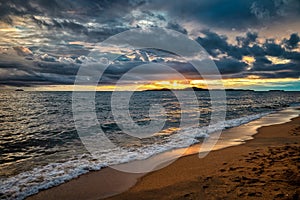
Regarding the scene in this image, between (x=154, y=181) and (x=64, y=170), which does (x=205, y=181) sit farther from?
(x=64, y=170)

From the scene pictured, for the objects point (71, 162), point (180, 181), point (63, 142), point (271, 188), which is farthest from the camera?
point (63, 142)

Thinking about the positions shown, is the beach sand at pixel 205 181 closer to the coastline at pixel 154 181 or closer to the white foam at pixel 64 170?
the coastline at pixel 154 181

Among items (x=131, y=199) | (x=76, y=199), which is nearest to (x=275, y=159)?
(x=131, y=199)

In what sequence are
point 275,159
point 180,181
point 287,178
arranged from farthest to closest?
point 275,159 → point 180,181 → point 287,178

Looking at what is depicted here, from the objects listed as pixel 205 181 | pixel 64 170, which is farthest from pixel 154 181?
pixel 64 170

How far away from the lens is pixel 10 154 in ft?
37.1

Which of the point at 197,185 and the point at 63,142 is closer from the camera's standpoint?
the point at 197,185

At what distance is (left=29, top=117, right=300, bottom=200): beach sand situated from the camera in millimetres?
5828

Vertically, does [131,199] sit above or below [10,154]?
below

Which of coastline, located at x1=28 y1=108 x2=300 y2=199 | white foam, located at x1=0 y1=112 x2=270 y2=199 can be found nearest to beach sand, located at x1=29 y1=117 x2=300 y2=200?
coastline, located at x1=28 y1=108 x2=300 y2=199

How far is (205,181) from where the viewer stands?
682cm

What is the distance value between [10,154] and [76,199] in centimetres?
708

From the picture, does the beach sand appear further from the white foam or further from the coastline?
the white foam

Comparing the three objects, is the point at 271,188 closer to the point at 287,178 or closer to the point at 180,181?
the point at 287,178
